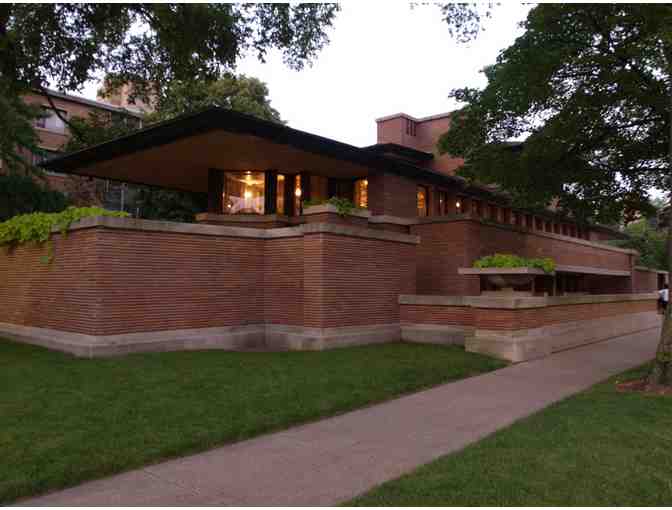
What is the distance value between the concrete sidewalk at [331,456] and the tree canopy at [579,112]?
7129 millimetres

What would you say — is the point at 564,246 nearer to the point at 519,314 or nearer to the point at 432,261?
the point at 432,261

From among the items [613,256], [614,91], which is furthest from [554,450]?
[613,256]

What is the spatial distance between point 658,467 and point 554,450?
0.92 meters

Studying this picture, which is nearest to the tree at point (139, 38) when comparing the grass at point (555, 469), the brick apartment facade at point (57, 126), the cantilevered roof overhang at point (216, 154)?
the cantilevered roof overhang at point (216, 154)

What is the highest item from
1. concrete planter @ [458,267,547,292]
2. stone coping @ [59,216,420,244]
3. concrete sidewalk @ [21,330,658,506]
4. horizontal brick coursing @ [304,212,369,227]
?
horizontal brick coursing @ [304,212,369,227]

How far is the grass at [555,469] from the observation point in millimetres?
4215

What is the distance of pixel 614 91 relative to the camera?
498 inches

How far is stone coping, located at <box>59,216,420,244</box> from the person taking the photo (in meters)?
11.0

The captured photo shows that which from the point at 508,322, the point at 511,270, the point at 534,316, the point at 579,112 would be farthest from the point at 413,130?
the point at 508,322

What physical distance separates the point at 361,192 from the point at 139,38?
9.18 metres

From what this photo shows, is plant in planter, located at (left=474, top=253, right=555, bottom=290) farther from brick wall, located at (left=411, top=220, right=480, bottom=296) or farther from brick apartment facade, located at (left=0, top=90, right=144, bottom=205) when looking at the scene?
brick apartment facade, located at (left=0, top=90, right=144, bottom=205)

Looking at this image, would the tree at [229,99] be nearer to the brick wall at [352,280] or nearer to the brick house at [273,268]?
the brick house at [273,268]

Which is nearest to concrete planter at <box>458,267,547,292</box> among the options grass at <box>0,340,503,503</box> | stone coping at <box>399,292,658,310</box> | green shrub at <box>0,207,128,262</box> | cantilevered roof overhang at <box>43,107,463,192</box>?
stone coping at <box>399,292,658,310</box>

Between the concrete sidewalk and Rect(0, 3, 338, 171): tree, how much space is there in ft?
35.7
